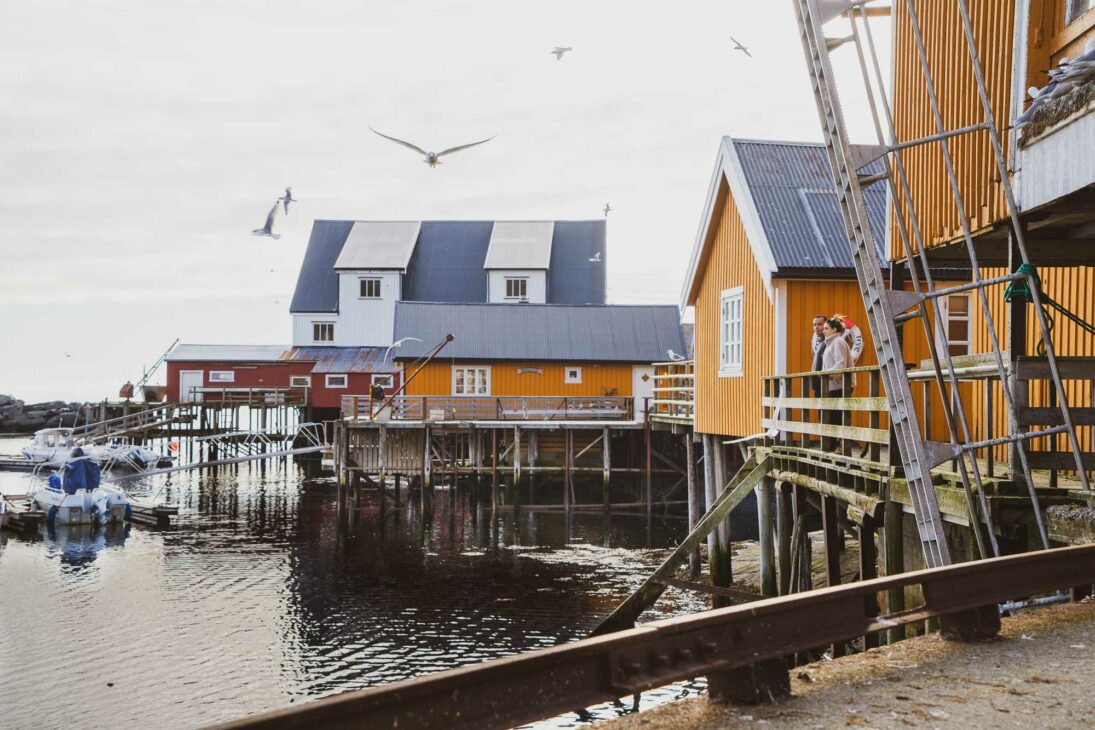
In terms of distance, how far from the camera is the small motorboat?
96.7ft

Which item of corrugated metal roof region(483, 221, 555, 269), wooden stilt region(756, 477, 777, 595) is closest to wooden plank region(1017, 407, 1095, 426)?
wooden stilt region(756, 477, 777, 595)

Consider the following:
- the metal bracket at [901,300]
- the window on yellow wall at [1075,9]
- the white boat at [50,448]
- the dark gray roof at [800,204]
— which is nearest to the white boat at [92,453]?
the white boat at [50,448]

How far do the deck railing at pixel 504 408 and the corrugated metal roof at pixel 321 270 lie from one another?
19.1m

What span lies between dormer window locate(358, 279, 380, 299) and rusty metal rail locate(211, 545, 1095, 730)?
52.4 m

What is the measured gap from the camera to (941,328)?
25.4 ft

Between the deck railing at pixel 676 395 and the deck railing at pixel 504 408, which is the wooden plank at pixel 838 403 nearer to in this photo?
the deck railing at pixel 676 395

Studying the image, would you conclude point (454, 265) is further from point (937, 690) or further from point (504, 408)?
A: point (937, 690)

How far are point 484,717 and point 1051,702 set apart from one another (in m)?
2.78

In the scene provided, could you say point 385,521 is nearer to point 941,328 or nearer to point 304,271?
point 941,328

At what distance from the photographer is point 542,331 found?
42938 millimetres

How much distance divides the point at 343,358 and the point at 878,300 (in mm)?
47413

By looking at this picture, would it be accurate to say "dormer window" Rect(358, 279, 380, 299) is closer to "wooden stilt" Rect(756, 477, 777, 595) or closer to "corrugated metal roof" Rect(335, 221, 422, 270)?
"corrugated metal roof" Rect(335, 221, 422, 270)

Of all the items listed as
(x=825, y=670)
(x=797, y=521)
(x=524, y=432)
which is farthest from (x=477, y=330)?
(x=825, y=670)

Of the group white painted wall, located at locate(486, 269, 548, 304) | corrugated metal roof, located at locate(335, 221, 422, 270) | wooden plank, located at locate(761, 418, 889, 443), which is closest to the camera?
wooden plank, located at locate(761, 418, 889, 443)
